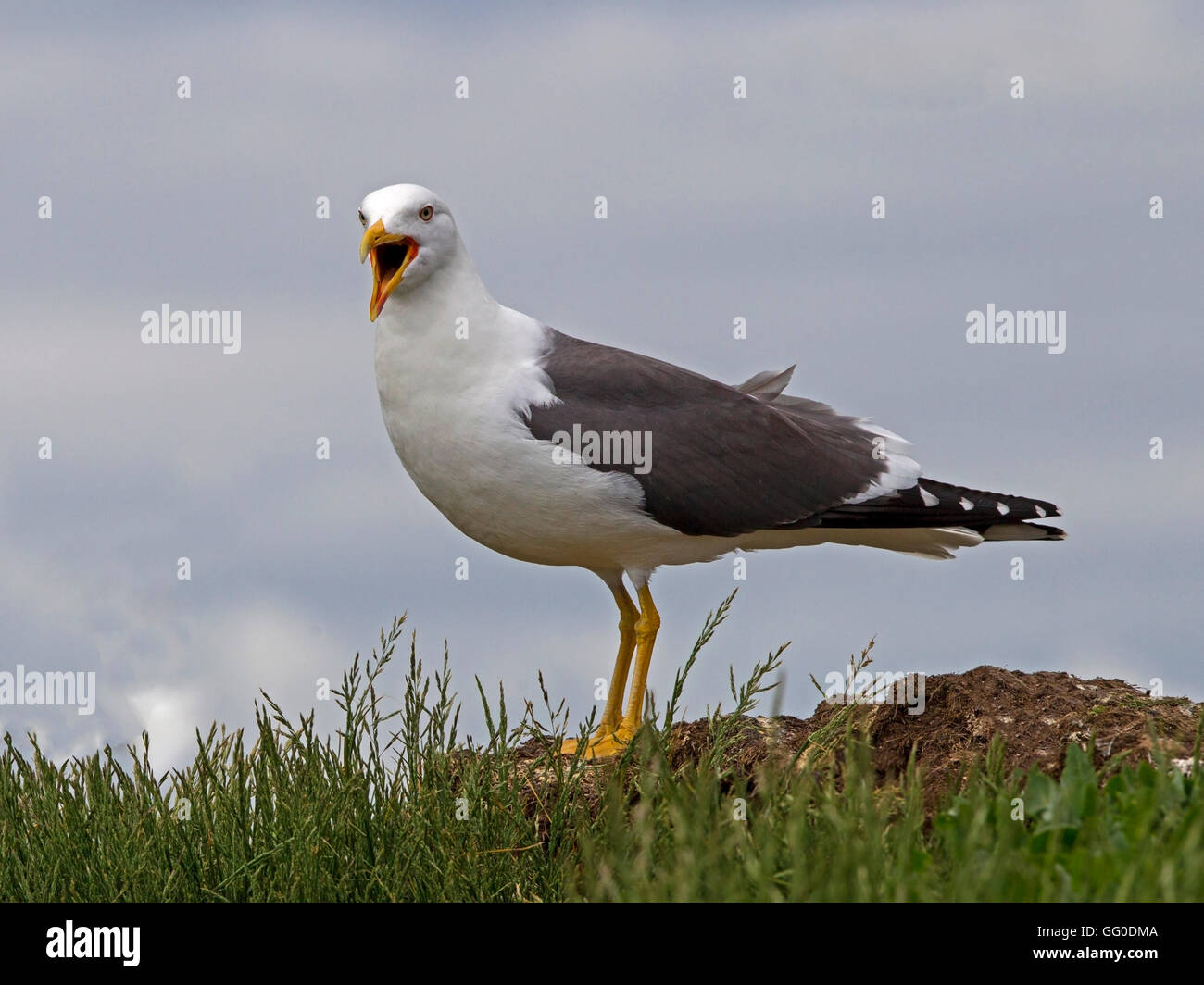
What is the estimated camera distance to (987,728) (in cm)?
774

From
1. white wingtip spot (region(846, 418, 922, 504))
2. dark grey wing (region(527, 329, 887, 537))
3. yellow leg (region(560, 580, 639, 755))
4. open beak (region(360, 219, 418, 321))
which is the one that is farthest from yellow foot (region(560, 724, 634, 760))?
open beak (region(360, 219, 418, 321))

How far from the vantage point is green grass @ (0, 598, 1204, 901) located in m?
4.75

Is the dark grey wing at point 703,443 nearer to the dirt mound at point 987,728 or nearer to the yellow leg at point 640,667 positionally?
the yellow leg at point 640,667

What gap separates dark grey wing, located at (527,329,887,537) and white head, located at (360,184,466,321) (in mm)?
887

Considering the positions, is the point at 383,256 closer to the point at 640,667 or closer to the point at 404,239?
the point at 404,239

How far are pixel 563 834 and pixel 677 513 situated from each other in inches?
76.9

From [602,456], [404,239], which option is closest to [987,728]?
[602,456]

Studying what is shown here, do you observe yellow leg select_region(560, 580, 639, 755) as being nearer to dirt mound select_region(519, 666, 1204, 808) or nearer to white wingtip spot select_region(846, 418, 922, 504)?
dirt mound select_region(519, 666, 1204, 808)

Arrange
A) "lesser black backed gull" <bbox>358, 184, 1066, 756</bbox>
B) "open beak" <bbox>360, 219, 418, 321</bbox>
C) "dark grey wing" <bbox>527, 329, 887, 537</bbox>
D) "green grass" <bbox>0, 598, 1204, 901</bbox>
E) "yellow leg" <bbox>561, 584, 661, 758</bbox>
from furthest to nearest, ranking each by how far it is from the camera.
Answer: "yellow leg" <bbox>561, 584, 661, 758</bbox> → "dark grey wing" <bbox>527, 329, 887, 537</bbox> → "lesser black backed gull" <bbox>358, 184, 1066, 756</bbox> → "open beak" <bbox>360, 219, 418, 321</bbox> → "green grass" <bbox>0, 598, 1204, 901</bbox>

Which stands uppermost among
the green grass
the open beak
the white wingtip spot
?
the open beak

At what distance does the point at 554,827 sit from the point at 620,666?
73.7 inches

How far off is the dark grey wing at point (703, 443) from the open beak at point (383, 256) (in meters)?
1.00
